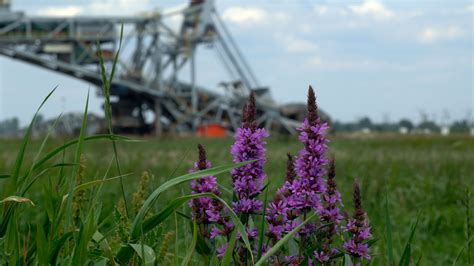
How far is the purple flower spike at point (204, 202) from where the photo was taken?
1622 mm

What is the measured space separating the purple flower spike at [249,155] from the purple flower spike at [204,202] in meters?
0.08

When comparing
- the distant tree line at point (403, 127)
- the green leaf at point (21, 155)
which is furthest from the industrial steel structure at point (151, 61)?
the green leaf at point (21, 155)

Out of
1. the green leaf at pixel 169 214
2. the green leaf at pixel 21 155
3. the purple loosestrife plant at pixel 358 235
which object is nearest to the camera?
the green leaf at pixel 169 214

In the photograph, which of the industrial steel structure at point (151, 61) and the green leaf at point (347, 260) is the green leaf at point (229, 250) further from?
the industrial steel structure at point (151, 61)

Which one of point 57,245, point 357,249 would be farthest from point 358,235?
point 57,245

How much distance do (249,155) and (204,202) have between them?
0.57ft

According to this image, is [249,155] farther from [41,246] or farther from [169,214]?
[41,246]

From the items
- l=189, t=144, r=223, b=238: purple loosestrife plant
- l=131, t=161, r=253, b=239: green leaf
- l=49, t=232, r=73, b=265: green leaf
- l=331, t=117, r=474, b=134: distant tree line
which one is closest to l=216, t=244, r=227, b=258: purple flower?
l=189, t=144, r=223, b=238: purple loosestrife plant

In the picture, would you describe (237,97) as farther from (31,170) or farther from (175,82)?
(31,170)

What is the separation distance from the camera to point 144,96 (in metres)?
40.7

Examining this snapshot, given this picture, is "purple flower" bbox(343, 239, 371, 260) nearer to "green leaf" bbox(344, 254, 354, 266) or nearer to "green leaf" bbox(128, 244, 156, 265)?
"green leaf" bbox(344, 254, 354, 266)

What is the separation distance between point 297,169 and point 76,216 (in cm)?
93

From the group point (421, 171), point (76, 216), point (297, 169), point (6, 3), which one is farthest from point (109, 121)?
point (6, 3)

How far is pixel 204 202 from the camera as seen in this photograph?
1.64 m
